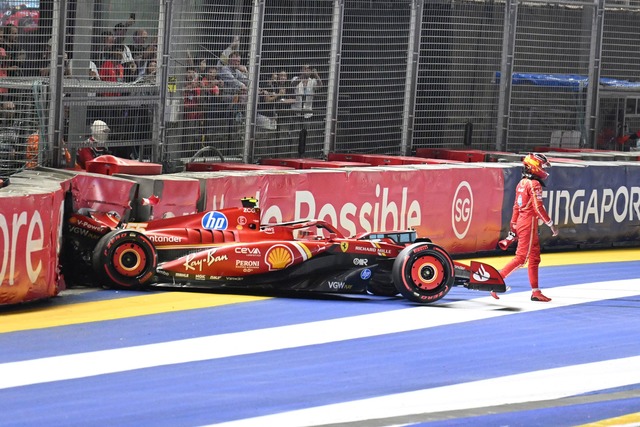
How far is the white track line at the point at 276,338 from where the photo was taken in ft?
31.3

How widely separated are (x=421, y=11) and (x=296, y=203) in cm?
457

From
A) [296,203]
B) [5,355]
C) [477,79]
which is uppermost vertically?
[477,79]

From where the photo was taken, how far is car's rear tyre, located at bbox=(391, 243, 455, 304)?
1262cm

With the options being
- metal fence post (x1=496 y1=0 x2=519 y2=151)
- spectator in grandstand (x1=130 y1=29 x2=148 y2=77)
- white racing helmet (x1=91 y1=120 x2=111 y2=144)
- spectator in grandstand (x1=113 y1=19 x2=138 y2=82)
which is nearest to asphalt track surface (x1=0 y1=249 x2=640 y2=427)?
white racing helmet (x1=91 y1=120 x2=111 y2=144)

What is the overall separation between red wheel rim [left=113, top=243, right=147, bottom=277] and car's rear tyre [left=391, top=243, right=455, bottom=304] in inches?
99.4

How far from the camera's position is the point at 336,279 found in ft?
42.4

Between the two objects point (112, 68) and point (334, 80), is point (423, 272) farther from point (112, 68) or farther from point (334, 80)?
point (334, 80)

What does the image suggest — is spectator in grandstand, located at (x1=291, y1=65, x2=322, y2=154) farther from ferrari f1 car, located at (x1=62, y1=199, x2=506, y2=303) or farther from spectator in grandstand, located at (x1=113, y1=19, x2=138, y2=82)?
ferrari f1 car, located at (x1=62, y1=199, x2=506, y2=303)

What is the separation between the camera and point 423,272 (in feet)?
41.9

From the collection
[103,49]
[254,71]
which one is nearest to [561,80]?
[254,71]

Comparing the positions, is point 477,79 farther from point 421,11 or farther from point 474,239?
point 474,239

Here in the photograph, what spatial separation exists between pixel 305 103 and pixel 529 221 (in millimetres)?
5001

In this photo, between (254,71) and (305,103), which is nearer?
(254,71)

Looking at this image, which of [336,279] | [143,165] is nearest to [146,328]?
[336,279]
